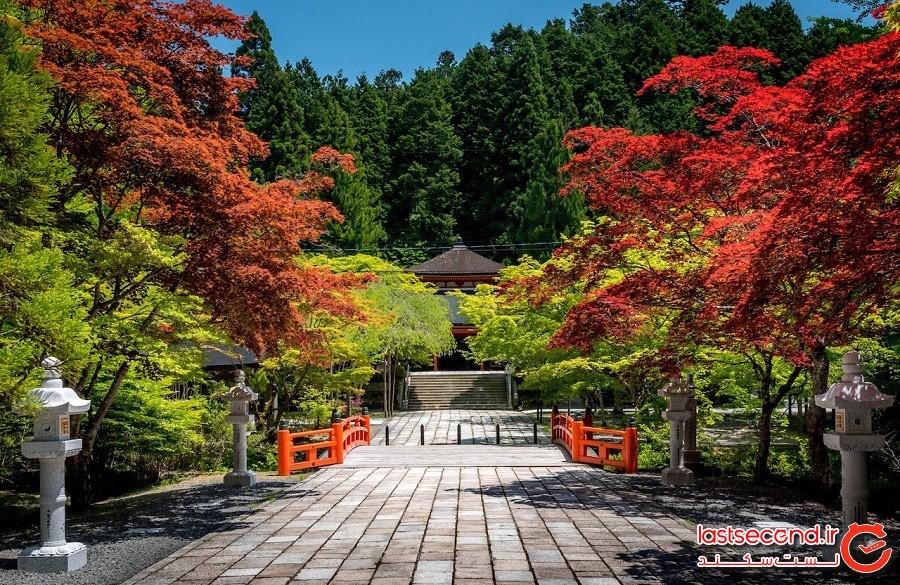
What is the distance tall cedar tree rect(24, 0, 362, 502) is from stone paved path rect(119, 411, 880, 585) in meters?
2.50

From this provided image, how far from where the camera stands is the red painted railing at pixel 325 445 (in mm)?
13102

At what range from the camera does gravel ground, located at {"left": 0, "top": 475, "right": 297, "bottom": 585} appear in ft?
21.5

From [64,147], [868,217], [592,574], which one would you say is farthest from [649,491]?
[64,147]

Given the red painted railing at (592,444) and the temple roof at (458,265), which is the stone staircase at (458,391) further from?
the red painted railing at (592,444)

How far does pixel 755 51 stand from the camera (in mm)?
9844

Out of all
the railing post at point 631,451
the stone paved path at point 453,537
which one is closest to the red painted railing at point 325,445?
the stone paved path at point 453,537

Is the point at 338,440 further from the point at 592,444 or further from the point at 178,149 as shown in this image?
the point at 178,149

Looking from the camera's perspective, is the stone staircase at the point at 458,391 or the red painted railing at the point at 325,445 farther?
the stone staircase at the point at 458,391

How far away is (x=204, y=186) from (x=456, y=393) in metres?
24.1

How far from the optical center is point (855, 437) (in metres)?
6.43

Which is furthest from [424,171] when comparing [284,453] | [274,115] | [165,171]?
[165,171]

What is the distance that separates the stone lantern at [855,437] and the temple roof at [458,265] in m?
35.4

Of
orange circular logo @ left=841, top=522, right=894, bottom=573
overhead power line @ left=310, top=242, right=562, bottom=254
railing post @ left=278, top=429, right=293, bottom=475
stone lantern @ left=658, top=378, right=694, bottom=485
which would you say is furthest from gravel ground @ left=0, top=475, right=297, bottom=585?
overhead power line @ left=310, top=242, right=562, bottom=254

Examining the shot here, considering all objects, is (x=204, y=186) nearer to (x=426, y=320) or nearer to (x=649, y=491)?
(x=649, y=491)
